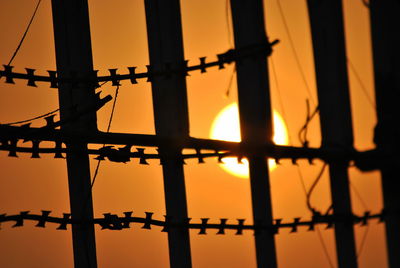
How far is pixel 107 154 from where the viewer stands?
246 inches

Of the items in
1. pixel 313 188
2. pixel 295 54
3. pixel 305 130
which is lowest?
pixel 313 188

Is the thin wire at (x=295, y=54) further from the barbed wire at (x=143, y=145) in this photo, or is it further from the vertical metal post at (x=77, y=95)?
the vertical metal post at (x=77, y=95)

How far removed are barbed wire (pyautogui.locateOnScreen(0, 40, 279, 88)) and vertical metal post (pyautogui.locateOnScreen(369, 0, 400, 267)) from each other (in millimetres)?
1994

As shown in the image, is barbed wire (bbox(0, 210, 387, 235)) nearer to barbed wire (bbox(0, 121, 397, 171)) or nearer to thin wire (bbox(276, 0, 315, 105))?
barbed wire (bbox(0, 121, 397, 171))

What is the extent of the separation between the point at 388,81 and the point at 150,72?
10.4 feet

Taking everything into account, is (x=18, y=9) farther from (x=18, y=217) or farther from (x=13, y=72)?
(x=18, y=217)

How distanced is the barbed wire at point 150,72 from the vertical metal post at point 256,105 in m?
0.06

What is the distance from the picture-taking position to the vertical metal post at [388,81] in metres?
8.70

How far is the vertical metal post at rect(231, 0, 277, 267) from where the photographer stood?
724cm

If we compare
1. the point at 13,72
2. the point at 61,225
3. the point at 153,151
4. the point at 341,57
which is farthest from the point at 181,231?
the point at 341,57

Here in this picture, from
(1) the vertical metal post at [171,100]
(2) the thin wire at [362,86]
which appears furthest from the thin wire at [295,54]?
(1) the vertical metal post at [171,100]

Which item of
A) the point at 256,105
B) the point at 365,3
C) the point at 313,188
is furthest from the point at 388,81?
the point at 256,105

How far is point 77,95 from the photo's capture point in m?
6.61

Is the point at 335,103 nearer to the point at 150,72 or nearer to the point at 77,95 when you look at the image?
the point at 150,72
